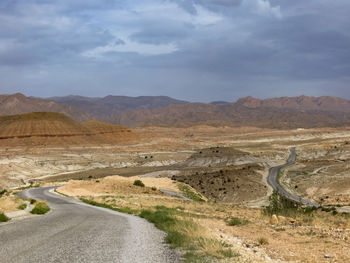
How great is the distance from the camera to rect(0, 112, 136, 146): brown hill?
160 metres

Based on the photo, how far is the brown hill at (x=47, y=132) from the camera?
160125 millimetres

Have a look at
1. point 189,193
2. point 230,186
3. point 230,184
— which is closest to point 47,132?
point 230,184

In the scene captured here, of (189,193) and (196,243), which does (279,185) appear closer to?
(189,193)

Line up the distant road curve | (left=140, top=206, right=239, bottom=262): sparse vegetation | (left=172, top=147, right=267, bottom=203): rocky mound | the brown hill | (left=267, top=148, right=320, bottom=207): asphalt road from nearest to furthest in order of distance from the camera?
(left=140, top=206, right=239, bottom=262): sparse vegetation
the distant road curve
(left=267, top=148, right=320, bottom=207): asphalt road
(left=172, top=147, right=267, bottom=203): rocky mound
the brown hill

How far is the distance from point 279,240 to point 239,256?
3.98 metres

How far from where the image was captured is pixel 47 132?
167375mm

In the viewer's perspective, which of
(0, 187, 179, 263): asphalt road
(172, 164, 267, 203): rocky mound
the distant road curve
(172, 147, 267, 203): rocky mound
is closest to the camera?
(0, 187, 179, 263): asphalt road

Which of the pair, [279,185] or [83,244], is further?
[279,185]

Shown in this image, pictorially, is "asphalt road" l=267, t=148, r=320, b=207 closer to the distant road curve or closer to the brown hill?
the distant road curve

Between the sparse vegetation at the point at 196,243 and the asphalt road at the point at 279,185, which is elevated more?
the sparse vegetation at the point at 196,243

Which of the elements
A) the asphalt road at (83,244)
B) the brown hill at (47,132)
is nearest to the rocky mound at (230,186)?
the asphalt road at (83,244)

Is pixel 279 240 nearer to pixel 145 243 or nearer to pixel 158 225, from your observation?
pixel 145 243

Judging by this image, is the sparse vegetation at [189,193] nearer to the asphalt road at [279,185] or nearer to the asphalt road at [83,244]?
the asphalt road at [279,185]

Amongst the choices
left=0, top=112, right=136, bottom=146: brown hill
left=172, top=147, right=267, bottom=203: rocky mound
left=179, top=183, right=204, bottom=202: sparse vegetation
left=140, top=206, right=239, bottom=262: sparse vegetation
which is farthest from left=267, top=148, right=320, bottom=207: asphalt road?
left=0, top=112, right=136, bottom=146: brown hill
